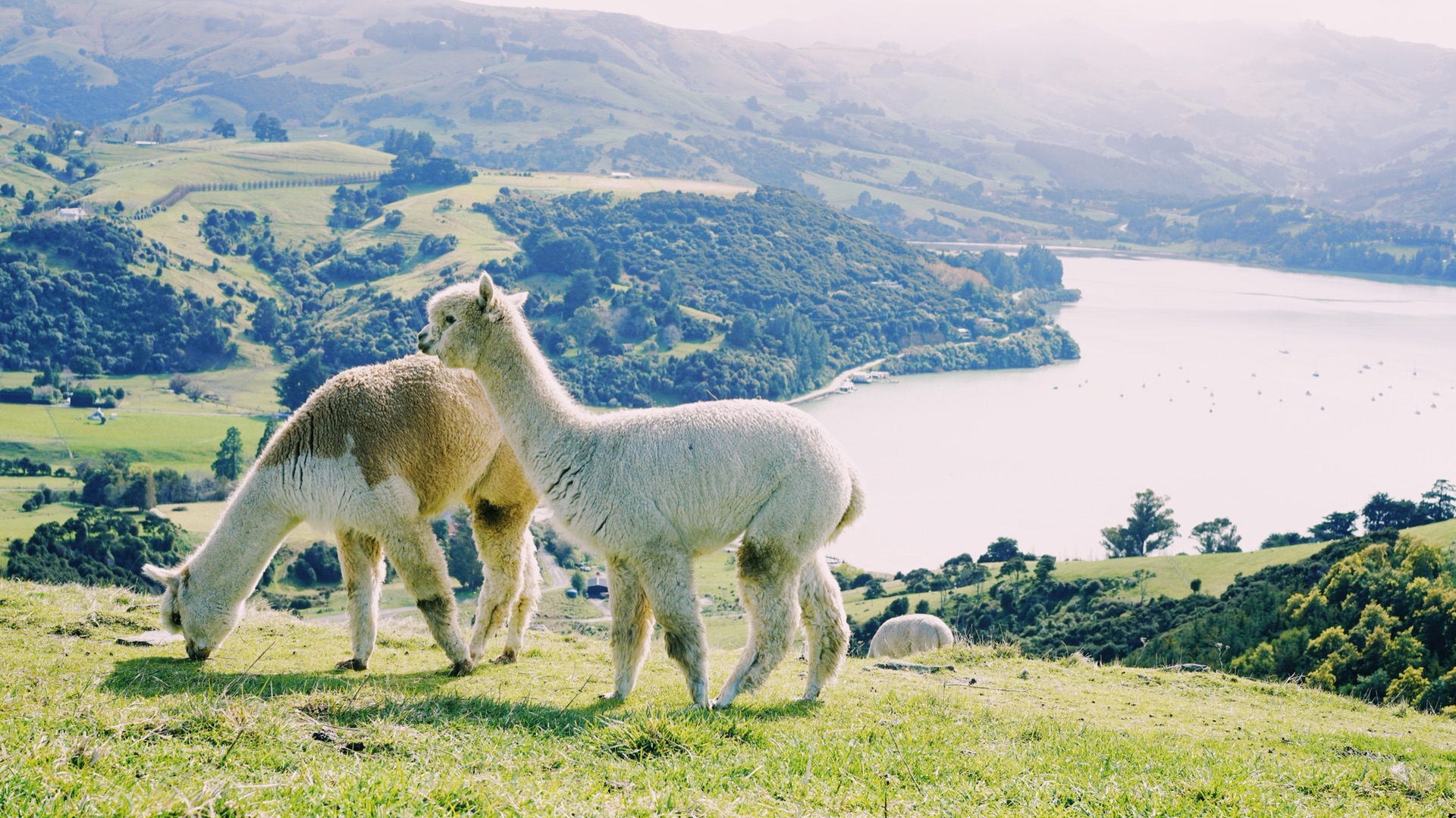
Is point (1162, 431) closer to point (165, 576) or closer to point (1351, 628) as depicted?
point (1351, 628)

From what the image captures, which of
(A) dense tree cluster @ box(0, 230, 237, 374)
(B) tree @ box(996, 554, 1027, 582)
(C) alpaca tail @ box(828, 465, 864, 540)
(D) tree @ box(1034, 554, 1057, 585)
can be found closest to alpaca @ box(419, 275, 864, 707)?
(C) alpaca tail @ box(828, 465, 864, 540)

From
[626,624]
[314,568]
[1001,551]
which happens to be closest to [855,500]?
[626,624]

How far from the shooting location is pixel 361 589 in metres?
8.56

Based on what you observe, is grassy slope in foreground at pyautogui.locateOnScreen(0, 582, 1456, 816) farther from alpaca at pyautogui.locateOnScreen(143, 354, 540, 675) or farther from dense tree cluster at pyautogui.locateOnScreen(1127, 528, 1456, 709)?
dense tree cluster at pyautogui.locateOnScreen(1127, 528, 1456, 709)

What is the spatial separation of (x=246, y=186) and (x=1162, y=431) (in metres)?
139

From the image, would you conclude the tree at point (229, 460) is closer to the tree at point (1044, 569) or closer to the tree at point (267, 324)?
the tree at point (267, 324)

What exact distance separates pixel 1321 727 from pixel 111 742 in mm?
8613

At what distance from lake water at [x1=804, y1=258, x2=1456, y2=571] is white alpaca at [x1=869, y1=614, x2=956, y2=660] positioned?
41.9 meters

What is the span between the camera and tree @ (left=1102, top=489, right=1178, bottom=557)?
70812 mm

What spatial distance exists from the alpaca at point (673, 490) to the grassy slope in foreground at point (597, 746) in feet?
1.80

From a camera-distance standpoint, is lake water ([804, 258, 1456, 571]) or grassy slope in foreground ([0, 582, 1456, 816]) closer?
grassy slope in foreground ([0, 582, 1456, 816])

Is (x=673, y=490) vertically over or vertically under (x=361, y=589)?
over

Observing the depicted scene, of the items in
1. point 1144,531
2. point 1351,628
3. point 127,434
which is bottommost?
point 127,434

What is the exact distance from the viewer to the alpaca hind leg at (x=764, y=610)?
7.33 m
